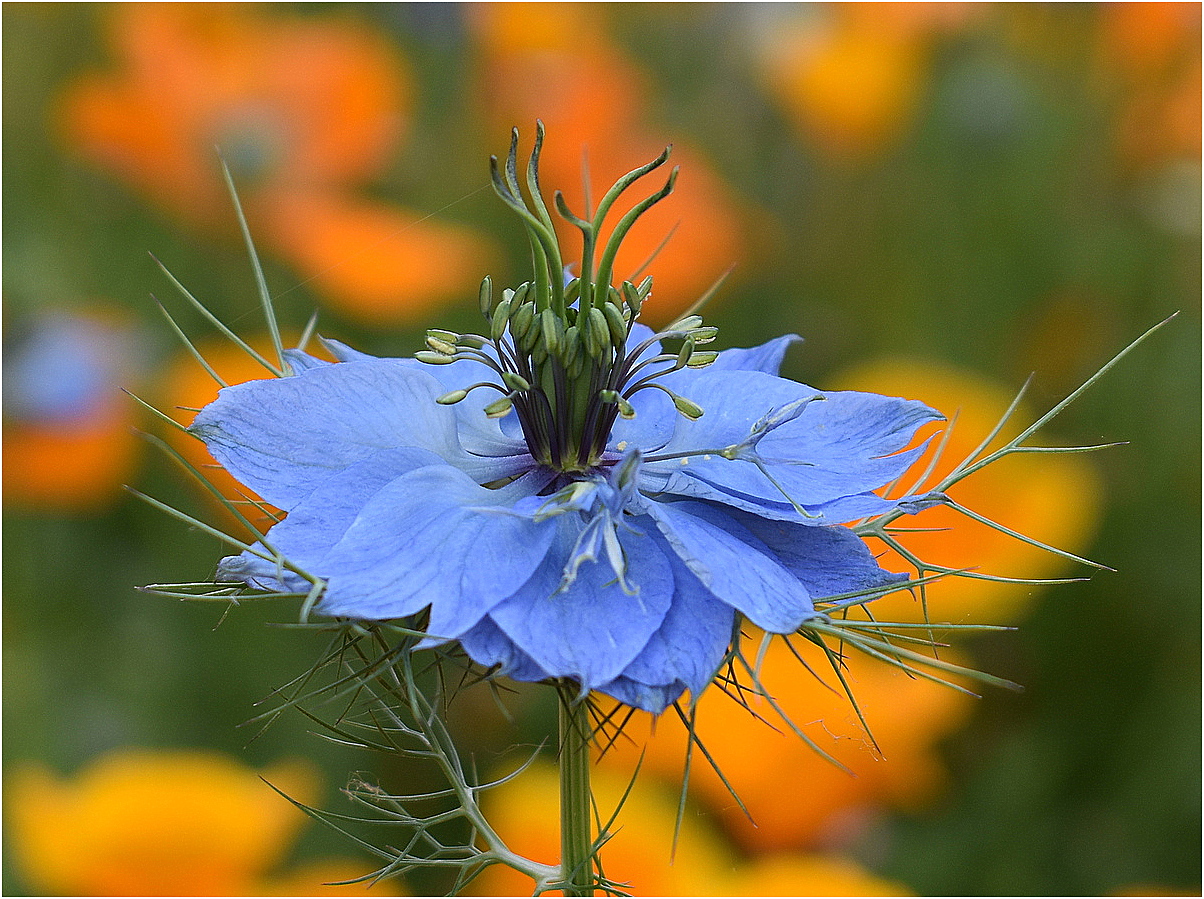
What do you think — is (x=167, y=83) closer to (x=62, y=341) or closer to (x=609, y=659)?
(x=62, y=341)

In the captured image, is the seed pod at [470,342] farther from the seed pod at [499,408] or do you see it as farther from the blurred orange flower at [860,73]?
the blurred orange flower at [860,73]

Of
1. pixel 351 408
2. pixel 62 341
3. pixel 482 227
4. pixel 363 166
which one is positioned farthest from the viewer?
pixel 482 227

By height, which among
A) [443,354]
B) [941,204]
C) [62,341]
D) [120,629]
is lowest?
[120,629]

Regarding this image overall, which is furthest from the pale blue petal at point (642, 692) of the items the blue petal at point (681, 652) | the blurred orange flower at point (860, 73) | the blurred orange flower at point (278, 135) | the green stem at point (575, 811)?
the blurred orange flower at point (860, 73)

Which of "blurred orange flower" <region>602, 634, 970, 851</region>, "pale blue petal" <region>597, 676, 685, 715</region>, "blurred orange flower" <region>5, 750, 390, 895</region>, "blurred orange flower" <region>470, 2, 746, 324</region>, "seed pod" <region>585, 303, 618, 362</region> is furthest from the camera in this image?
"blurred orange flower" <region>470, 2, 746, 324</region>

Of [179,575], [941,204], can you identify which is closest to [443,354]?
[179,575]

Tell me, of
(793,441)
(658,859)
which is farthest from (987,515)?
(793,441)

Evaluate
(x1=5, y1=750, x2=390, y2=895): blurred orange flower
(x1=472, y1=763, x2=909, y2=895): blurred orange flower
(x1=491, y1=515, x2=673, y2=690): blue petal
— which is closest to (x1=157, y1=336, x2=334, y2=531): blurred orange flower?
(x1=5, y1=750, x2=390, y2=895): blurred orange flower

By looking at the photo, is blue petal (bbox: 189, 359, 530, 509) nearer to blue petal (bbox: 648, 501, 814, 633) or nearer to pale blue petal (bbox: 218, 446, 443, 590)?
pale blue petal (bbox: 218, 446, 443, 590)
